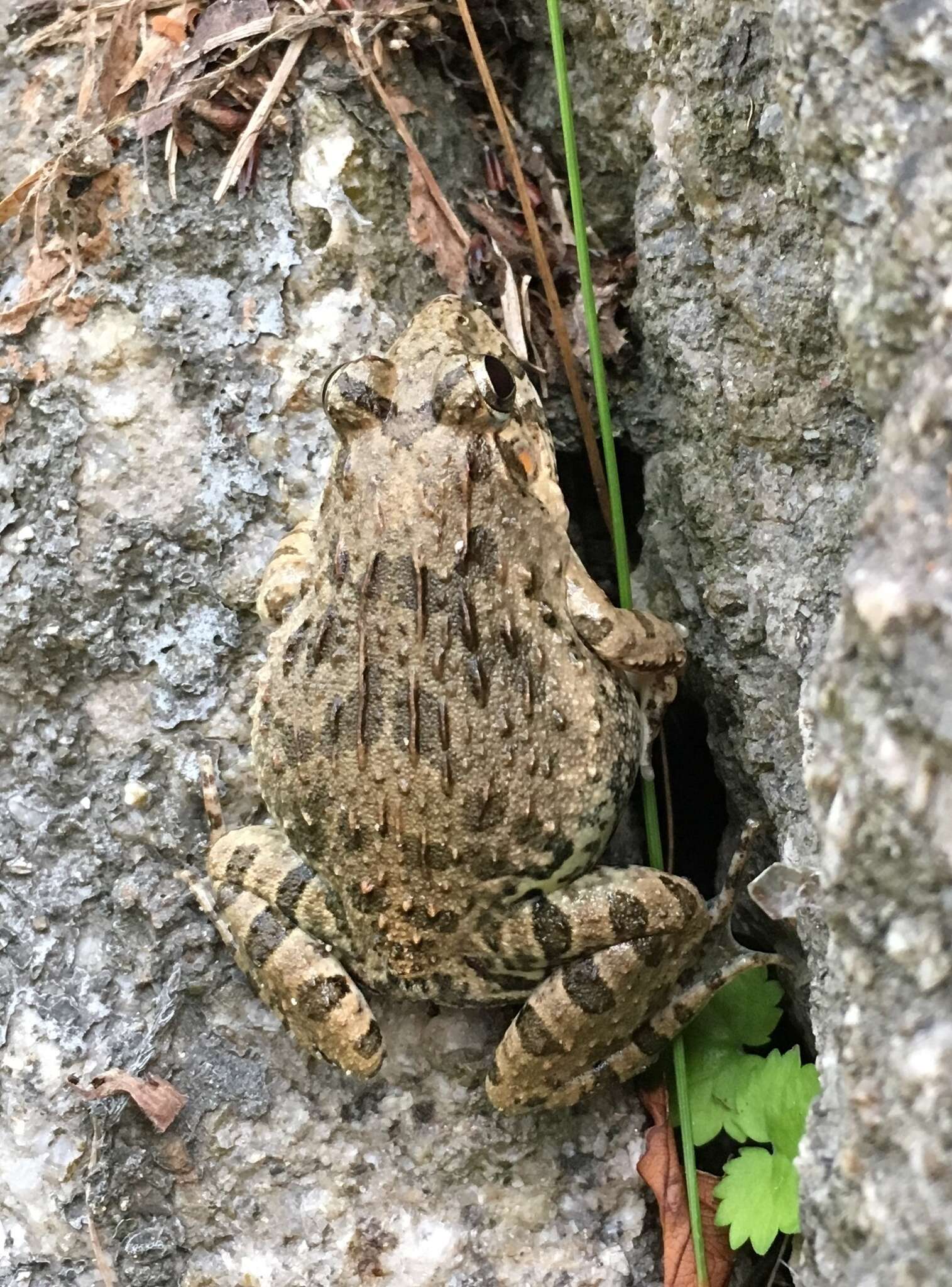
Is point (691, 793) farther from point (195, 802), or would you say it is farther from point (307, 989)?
point (195, 802)

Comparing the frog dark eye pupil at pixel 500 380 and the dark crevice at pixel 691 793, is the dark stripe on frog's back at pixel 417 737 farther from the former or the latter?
the dark crevice at pixel 691 793

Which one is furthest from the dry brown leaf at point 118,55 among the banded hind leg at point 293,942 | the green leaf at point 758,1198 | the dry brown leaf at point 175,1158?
the green leaf at point 758,1198

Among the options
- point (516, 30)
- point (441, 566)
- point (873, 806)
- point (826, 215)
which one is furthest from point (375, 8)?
point (873, 806)

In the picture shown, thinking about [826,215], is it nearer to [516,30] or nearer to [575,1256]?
[516,30]

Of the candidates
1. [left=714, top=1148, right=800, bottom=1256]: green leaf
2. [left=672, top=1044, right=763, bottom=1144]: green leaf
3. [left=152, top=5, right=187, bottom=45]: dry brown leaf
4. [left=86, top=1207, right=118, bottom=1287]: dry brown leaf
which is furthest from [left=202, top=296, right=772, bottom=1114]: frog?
[left=152, top=5, right=187, bottom=45]: dry brown leaf

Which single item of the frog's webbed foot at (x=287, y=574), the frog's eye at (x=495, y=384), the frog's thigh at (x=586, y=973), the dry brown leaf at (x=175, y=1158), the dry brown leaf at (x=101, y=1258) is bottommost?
the dry brown leaf at (x=101, y=1258)

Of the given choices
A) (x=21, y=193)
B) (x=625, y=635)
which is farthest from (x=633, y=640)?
(x=21, y=193)
